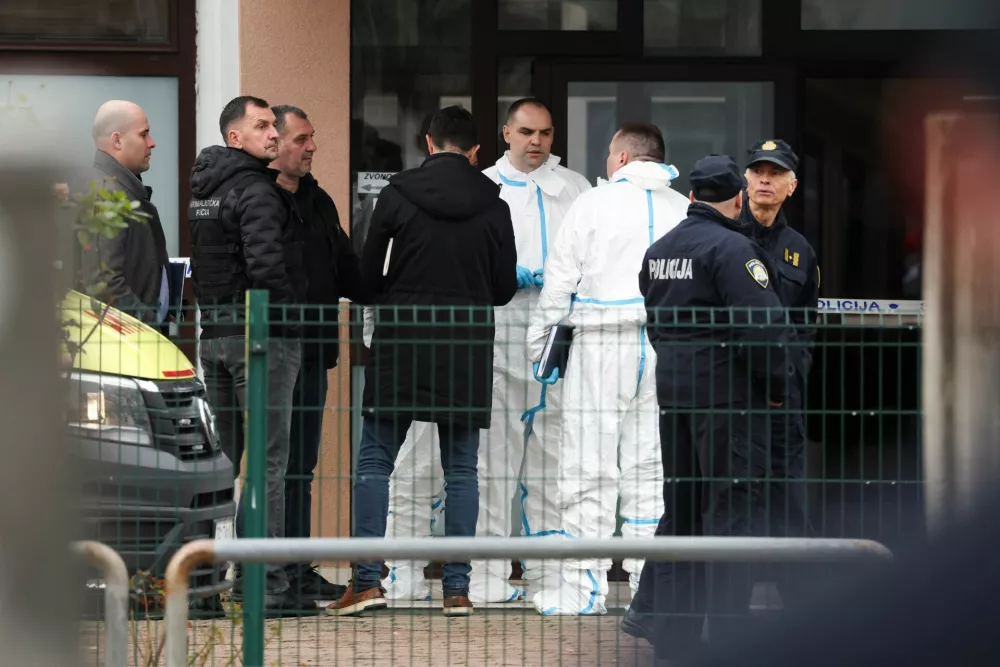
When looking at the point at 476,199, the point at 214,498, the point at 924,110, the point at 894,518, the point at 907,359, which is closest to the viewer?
the point at 924,110

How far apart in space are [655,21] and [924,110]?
290 inches

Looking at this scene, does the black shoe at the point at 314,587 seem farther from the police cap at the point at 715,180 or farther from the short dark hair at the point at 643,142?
the short dark hair at the point at 643,142

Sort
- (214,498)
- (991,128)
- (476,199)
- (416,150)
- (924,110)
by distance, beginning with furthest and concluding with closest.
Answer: (416,150)
(476,199)
(214,498)
(924,110)
(991,128)

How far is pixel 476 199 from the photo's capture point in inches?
296

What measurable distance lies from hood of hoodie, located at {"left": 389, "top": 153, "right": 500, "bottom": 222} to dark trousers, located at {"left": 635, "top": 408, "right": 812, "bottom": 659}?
171cm

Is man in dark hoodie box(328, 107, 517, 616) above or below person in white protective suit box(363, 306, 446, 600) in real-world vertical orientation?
above

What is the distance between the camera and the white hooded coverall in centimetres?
717

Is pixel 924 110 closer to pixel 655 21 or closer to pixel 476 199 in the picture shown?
pixel 476 199

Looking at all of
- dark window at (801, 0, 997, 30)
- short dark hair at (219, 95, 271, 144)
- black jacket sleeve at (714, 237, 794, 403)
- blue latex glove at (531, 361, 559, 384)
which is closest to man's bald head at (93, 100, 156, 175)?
short dark hair at (219, 95, 271, 144)

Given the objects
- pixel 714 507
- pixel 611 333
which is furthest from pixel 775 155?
pixel 714 507

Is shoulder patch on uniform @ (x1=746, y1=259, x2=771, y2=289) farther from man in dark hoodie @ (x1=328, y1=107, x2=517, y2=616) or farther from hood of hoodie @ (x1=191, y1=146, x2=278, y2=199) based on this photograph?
hood of hoodie @ (x1=191, y1=146, x2=278, y2=199)

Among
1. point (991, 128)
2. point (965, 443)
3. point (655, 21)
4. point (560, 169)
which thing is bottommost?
point (965, 443)

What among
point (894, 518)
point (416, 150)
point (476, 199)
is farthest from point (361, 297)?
point (894, 518)

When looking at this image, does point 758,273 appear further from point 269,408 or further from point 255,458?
point 255,458
